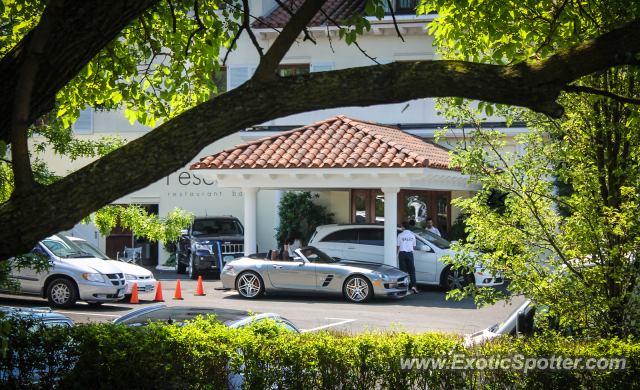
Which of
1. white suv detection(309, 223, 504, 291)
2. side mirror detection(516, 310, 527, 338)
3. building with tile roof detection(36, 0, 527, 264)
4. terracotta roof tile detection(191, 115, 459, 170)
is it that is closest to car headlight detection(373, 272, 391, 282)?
white suv detection(309, 223, 504, 291)

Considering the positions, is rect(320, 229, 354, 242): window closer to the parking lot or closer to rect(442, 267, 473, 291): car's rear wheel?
the parking lot

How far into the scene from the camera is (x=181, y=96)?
7.98 m

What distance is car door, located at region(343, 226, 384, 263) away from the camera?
1670 centimetres

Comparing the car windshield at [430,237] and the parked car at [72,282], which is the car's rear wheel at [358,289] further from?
the parked car at [72,282]

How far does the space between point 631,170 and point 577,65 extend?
2.86 meters

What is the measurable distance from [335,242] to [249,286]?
3069mm

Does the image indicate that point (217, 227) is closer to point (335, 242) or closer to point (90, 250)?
point (335, 242)

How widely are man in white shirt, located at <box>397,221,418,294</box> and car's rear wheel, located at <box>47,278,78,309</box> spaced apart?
7.99m

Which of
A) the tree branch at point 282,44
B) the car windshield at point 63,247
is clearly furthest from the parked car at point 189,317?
the car windshield at point 63,247

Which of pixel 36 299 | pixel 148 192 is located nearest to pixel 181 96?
pixel 36 299

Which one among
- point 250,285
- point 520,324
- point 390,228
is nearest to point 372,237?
point 390,228

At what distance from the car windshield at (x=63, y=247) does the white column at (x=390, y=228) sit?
7480mm

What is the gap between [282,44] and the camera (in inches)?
138

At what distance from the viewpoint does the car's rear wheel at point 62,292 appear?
13281 mm
